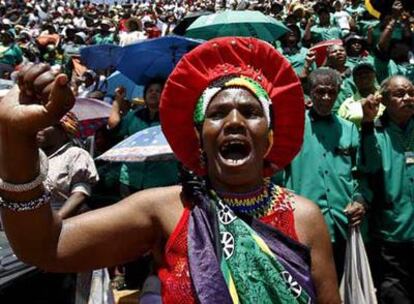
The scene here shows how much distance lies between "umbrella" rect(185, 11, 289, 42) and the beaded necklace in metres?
5.41

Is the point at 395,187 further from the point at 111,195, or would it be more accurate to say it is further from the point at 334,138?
the point at 111,195

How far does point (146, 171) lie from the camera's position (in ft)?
17.0

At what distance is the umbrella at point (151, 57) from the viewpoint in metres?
6.15

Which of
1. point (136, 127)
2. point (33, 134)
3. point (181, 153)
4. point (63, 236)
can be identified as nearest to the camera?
point (33, 134)

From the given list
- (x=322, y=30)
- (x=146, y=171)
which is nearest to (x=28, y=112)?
(x=146, y=171)

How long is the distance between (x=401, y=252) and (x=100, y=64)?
236 inches

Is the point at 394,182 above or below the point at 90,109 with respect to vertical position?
above

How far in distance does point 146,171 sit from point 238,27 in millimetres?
2857

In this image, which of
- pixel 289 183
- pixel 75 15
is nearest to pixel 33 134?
pixel 289 183

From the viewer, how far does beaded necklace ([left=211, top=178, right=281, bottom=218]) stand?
214cm

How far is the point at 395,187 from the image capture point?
14.3ft

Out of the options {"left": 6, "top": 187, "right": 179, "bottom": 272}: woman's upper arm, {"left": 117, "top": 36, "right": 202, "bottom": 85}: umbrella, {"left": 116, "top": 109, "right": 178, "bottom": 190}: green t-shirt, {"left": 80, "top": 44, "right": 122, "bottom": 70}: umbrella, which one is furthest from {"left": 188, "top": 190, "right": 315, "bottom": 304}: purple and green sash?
{"left": 80, "top": 44, "right": 122, "bottom": 70}: umbrella

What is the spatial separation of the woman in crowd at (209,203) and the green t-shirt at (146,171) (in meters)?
2.78

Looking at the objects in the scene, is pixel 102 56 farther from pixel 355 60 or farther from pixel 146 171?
pixel 146 171
